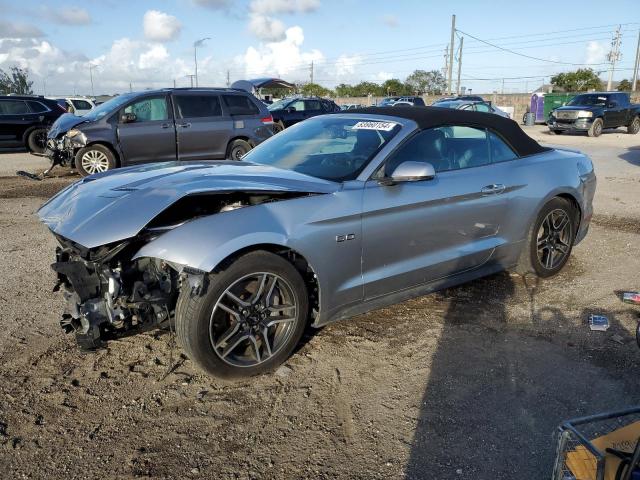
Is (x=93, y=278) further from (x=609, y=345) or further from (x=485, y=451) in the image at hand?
(x=609, y=345)

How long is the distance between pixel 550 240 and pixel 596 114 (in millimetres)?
21193

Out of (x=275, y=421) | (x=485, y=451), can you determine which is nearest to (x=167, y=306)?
(x=275, y=421)

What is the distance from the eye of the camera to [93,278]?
10.2 ft

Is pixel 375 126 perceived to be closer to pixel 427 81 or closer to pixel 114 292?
pixel 114 292

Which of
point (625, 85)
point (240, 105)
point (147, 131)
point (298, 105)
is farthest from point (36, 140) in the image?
point (625, 85)

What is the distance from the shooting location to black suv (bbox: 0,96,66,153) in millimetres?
15336

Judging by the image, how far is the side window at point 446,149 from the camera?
386 cm

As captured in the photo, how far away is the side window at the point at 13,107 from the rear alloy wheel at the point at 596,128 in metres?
21.5

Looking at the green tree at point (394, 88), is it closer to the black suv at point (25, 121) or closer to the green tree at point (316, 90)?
the green tree at point (316, 90)

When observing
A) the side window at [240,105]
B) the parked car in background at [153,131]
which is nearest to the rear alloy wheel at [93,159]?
the parked car in background at [153,131]

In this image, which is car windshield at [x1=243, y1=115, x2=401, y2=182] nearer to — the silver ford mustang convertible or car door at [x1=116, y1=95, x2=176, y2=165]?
the silver ford mustang convertible

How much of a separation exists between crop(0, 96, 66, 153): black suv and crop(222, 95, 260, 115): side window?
23.2 feet

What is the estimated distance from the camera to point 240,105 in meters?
11.8

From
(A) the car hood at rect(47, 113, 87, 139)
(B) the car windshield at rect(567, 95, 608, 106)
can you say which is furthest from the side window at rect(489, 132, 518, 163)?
(B) the car windshield at rect(567, 95, 608, 106)
